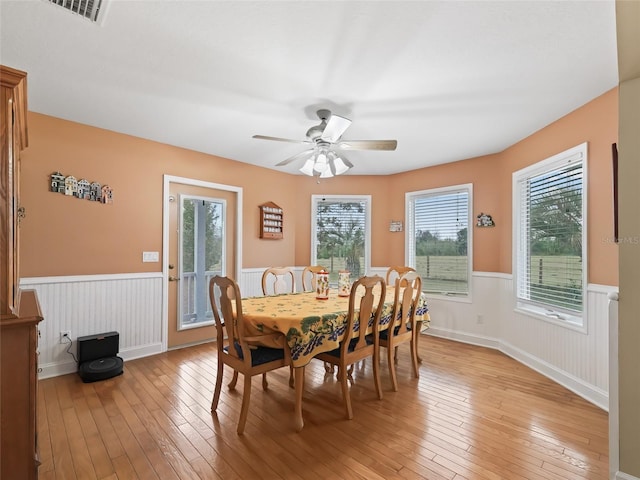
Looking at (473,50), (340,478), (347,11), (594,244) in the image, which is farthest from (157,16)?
(594,244)

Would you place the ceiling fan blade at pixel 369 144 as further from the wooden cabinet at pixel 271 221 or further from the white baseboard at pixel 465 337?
the white baseboard at pixel 465 337

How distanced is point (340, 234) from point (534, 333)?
294 cm

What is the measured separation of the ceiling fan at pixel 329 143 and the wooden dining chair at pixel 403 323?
126 centimetres

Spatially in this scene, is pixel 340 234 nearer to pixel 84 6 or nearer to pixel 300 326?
pixel 300 326

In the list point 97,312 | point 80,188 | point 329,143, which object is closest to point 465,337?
point 329,143

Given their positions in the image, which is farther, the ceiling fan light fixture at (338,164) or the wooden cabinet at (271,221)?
the wooden cabinet at (271,221)

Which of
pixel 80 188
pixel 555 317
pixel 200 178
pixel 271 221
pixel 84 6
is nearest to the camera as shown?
pixel 84 6

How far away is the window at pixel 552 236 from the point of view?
2.87m

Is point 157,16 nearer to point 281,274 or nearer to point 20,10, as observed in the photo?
point 20,10

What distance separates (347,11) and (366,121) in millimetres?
1438

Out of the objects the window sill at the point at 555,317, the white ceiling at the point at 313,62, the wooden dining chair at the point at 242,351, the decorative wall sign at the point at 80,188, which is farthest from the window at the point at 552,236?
the decorative wall sign at the point at 80,188

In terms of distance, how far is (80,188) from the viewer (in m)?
3.19

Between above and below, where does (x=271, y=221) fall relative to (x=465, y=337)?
above

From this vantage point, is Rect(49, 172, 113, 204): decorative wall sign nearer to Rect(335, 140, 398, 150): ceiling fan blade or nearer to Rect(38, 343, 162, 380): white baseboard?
Rect(38, 343, 162, 380): white baseboard
